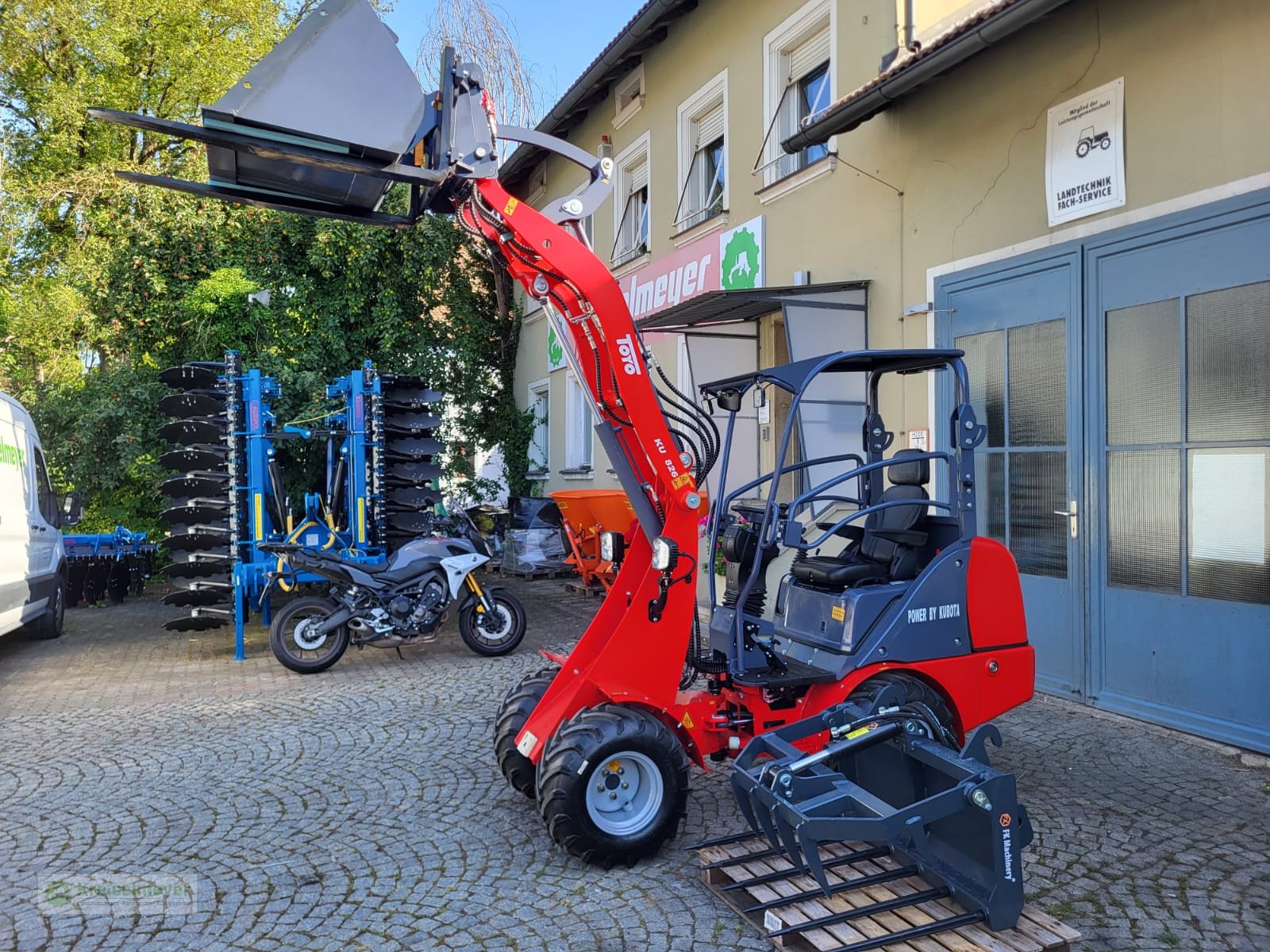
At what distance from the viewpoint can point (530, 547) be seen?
13.4m

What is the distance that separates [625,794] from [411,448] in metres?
7.67

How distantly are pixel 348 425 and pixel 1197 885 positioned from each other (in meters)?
8.30

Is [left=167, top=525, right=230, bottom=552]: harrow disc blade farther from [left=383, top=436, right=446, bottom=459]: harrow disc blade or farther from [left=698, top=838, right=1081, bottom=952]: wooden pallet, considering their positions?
[left=698, top=838, right=1081, bottom=952]: wooden pallet

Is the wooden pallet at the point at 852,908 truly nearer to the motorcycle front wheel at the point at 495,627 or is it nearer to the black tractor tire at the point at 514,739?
the black tractor tire at the point at 514,739

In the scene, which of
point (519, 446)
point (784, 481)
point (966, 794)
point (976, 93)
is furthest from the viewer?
point (519, 446)

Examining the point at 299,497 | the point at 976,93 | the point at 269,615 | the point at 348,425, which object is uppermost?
the point at 976,93

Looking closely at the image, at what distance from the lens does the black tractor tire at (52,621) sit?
9.49 meters

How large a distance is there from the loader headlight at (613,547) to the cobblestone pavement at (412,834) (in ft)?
4.07

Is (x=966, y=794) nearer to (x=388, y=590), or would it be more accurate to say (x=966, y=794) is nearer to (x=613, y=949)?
(x=613, y=949)

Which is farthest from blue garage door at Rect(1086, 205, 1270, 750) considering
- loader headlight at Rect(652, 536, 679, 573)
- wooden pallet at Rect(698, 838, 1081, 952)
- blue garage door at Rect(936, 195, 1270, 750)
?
loader headlight at Rect(652, 536, 679, 573)

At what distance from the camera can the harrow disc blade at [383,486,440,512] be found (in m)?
10.8

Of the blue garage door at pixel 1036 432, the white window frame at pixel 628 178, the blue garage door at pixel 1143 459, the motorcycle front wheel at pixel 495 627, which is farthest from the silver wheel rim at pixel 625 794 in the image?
the white window frame at pixel 628 178

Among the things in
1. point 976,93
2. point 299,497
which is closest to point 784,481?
point 976,93

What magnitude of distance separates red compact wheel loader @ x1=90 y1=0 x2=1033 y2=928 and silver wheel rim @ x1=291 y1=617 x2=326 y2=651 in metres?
3.72
